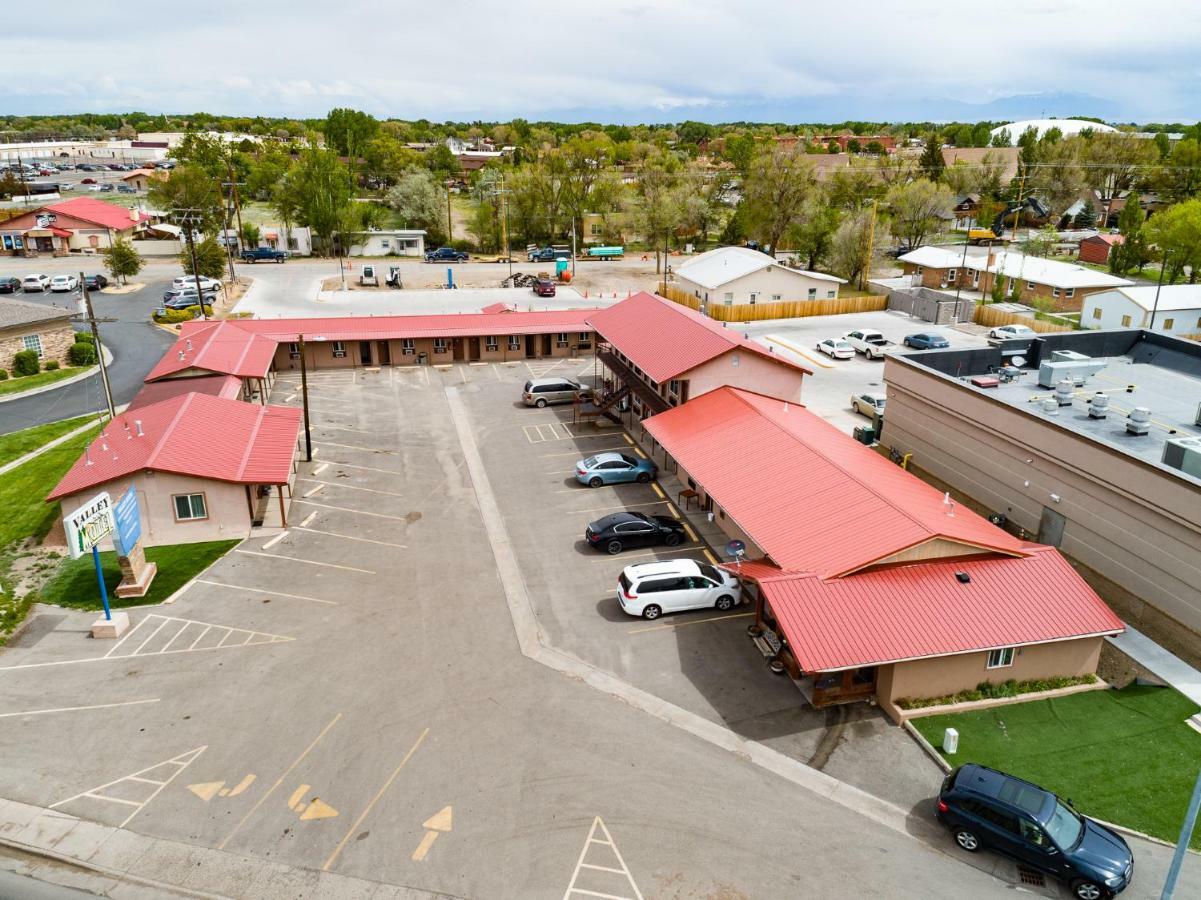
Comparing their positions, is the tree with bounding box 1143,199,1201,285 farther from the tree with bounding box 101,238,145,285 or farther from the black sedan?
the tree with bounding box 101,238,145,285

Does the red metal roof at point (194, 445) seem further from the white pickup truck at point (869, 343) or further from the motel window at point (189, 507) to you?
the white pickup truck at point (869, 343)

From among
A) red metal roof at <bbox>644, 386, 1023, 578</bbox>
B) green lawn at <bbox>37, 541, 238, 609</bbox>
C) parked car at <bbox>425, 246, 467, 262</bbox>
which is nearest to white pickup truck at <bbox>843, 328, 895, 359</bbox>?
red metal roof at <bbox>644, 386, 1023, 578</bbox>

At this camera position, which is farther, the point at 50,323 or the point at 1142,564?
the point at 50,323

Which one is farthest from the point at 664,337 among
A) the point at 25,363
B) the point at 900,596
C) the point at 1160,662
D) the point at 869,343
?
the point at 25,363

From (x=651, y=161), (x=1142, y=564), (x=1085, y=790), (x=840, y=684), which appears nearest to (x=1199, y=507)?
(x=1142, y=564)

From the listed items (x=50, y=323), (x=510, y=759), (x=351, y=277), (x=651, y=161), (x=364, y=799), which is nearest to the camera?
(x=364, y=799)

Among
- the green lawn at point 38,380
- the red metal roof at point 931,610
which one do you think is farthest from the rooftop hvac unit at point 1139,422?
the green lawn at point 38,380

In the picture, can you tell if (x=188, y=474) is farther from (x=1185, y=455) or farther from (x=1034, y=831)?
(x=1185, y=455)

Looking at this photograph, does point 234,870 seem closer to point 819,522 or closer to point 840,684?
point 840,684
